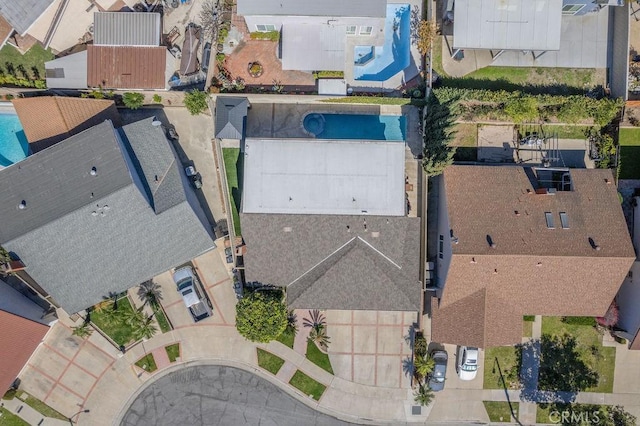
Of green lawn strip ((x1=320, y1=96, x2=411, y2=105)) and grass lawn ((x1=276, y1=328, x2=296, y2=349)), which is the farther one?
grass lawn ((x1=276, y1=328, x2=296, y2=349))

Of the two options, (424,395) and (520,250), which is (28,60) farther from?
(424,395)

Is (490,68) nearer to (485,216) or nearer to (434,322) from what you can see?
(485,216)

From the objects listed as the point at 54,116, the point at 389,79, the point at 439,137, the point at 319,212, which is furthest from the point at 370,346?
the point at 54,116

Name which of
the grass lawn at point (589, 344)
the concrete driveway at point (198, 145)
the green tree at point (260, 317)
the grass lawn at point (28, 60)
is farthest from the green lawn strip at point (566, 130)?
the grass lawn at point (28, 60)

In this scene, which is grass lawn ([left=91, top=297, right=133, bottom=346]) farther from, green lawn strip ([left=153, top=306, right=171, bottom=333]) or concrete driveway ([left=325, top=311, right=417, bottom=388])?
concrete driveway ([left=325, top=311, right=417, bottom=388])

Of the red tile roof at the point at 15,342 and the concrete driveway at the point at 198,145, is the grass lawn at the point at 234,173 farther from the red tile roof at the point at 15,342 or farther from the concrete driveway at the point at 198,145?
the red tile roof at the point at 15,342

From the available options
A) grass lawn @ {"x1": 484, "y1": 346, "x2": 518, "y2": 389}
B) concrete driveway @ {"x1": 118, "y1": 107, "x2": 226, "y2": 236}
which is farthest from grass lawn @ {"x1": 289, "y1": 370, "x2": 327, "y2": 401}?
grass lawn @ {"x1": 484, "y1": 346, "x2": 518, "y2": 389}
